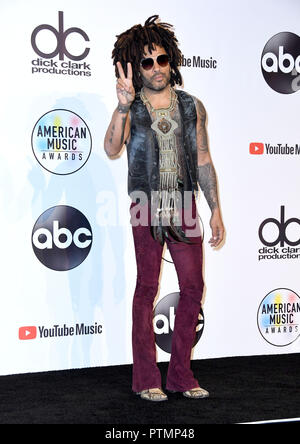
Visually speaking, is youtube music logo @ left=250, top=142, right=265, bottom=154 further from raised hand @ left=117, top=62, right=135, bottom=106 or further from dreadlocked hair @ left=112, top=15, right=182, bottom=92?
raised hand @ left=117, top=62, right=135, bottom=106

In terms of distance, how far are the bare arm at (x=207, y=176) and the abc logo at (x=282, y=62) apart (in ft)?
3.57

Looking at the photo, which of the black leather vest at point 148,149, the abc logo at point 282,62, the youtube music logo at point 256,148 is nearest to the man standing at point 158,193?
the black leather vest at point 148,149

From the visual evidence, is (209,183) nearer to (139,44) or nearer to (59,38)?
(139,44)

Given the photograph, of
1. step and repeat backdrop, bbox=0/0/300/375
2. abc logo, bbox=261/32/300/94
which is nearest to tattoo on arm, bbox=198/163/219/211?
step and repeat backdrop, bbox=0/0/300/375

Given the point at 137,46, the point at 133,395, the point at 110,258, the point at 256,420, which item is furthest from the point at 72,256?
the point at 256,420

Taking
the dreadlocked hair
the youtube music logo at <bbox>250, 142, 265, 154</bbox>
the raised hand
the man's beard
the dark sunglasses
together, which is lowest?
the youtube music logo at <bbox>250, 142, 265, 154</bbox>

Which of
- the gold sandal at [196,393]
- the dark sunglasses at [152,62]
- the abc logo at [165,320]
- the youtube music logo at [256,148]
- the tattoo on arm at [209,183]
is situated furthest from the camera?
the youtube music logo at [256,148]

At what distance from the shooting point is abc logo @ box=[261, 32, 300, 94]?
4.90m

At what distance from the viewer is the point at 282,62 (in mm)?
4926

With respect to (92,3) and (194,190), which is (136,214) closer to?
(194,190)

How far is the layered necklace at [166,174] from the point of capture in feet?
12.5

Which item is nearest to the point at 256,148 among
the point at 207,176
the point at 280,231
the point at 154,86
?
the point at 280,231

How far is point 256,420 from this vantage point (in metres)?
3.37

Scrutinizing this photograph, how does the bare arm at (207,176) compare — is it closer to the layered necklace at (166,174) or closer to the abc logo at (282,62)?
the layered necklace at (166,174)
